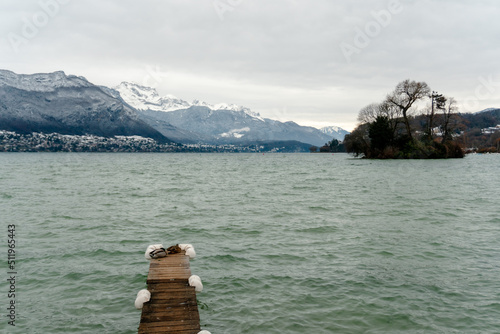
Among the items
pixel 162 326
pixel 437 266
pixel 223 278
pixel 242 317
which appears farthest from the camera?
pixel 437 266

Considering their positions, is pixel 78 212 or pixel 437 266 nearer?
pixel 437 266

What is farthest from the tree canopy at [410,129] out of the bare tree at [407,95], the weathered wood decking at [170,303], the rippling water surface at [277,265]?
the weathered wood decking at [170,303]

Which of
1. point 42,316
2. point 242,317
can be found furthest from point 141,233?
point 242,317

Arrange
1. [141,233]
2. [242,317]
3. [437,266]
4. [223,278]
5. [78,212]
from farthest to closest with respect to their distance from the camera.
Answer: [78,212]
[141,233]
[437,266]
[223,278]
[242,317]

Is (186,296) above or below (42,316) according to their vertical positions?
above

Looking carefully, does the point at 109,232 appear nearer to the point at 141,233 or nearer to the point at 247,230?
the point at 141,233

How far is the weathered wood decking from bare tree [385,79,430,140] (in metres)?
103

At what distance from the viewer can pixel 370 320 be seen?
11477 millimetres

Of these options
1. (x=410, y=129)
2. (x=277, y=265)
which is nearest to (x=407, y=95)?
(x=410, y=129)

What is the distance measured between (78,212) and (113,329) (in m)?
23.0

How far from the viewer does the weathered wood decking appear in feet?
33.0

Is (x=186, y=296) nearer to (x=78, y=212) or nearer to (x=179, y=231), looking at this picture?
A: (x=179, y=231)

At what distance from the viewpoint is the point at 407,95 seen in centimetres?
10325

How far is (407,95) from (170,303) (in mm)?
106873
